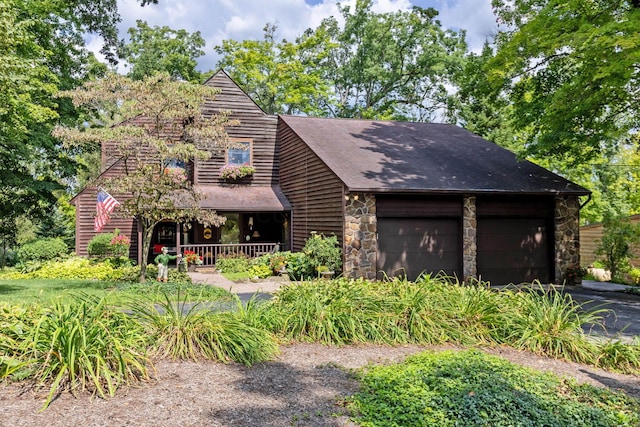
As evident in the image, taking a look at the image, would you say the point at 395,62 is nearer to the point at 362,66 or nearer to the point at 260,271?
the point at 362,66

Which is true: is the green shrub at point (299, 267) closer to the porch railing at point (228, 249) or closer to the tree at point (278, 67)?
the porch railing at point (228, 249)

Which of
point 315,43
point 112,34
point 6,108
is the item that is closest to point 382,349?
point 6,108

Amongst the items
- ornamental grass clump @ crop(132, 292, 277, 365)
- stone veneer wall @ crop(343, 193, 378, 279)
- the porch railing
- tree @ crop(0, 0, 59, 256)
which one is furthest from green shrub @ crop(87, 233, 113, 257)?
ornamental grass clump @ crop(132, 292, 277, 365)

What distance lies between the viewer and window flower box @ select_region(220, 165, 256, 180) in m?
18.9

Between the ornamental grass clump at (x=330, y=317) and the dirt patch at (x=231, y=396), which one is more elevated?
the ornamental grass clump at (x=330, y=317)

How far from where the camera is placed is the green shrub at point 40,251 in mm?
17562

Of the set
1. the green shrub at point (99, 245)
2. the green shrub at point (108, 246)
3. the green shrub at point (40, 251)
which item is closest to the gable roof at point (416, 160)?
the green shrub at point (108, 246)

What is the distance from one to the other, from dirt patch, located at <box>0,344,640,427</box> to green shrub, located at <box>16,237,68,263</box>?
15666 millimetres

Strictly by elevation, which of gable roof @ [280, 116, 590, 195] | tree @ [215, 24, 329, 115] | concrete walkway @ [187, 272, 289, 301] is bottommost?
concrete walkway @ [187, 272, 289, 301]

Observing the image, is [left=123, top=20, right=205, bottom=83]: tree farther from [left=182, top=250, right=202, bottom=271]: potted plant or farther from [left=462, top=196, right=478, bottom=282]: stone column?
[left=462, top=196, right=478, bottom=282]: stone column

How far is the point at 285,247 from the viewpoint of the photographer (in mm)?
18172

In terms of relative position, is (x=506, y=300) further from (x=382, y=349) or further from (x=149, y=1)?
(x=149, y=1)

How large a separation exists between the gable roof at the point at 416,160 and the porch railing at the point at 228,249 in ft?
15.2

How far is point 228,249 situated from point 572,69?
44.0 feet
